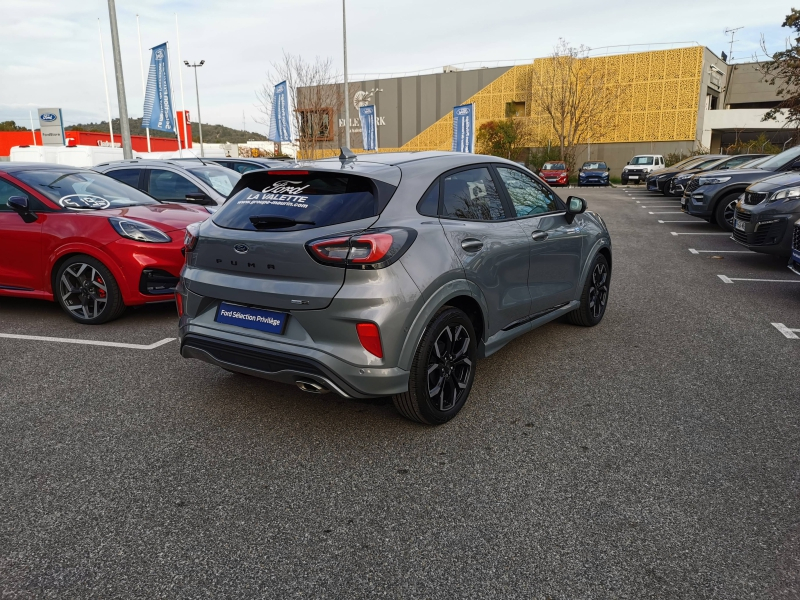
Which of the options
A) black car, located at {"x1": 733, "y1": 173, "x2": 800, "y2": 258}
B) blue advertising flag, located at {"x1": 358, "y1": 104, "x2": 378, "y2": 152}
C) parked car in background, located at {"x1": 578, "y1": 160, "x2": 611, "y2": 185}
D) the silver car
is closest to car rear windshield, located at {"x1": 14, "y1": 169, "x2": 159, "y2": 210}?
the silver car

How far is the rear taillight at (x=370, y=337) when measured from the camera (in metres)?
3.23

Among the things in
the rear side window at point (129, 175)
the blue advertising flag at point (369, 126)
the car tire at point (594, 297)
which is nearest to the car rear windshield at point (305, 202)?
the car tire at point (594, 297)

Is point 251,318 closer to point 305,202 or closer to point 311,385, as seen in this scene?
point 311,385

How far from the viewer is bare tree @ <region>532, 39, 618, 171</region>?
47.2 metres

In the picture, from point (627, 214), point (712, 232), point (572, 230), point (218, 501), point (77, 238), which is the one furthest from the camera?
point (627, 214)

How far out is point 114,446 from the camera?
350 centimetres

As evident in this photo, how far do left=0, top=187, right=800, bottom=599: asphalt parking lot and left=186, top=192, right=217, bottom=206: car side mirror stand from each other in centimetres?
323

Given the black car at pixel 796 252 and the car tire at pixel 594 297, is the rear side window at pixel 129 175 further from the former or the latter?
the black car at pixel 796 252

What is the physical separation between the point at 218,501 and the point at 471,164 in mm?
2636

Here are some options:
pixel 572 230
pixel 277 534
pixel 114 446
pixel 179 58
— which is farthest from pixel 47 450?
pixel 179 58

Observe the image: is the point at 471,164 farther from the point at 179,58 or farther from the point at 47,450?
the point at 179,58

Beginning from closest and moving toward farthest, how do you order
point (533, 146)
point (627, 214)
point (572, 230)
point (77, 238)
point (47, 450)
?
point (47, 450) → point (572, 230) → point (77, 238) → point (627, 214) → point (533, 146)

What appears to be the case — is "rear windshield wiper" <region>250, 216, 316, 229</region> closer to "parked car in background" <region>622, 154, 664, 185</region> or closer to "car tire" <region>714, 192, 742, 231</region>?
"car tire" <region>714, 192, 742, 231</region>

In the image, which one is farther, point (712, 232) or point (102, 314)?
point (712, 232)
